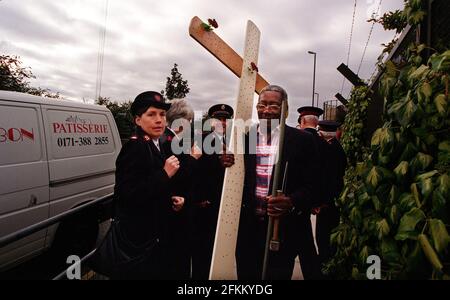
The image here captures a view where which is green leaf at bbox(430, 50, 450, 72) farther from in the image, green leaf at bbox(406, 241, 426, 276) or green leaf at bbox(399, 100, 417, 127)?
green leaf at bbox(406, 241, 426, 276)

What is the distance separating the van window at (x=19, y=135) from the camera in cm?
298

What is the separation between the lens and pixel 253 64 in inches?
73.3

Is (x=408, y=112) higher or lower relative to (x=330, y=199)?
higher

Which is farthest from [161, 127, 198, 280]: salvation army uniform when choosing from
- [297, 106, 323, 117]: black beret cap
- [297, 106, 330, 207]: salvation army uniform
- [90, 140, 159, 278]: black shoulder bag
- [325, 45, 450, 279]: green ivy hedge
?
[297, 106, 323, 117]: black beret cap

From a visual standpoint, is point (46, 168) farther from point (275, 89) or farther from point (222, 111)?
point (275, 89)

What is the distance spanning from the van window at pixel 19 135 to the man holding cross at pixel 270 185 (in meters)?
2.64

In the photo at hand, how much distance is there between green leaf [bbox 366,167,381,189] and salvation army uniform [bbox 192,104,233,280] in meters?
1.58

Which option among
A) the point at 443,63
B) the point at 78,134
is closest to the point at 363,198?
the point at 443,63

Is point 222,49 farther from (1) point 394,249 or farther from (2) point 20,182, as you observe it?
(2) point 20,182

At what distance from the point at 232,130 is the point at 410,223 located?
3.60ft

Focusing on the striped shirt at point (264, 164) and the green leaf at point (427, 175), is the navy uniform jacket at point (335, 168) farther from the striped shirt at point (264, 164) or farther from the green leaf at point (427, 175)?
the green leaf at point (427, 175)

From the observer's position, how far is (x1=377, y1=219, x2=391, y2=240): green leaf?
1151 mm

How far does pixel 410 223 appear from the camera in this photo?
3.29 ft

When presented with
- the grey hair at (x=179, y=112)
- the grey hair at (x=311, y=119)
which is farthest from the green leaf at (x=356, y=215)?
the grey hair at (x=311, y=119)
